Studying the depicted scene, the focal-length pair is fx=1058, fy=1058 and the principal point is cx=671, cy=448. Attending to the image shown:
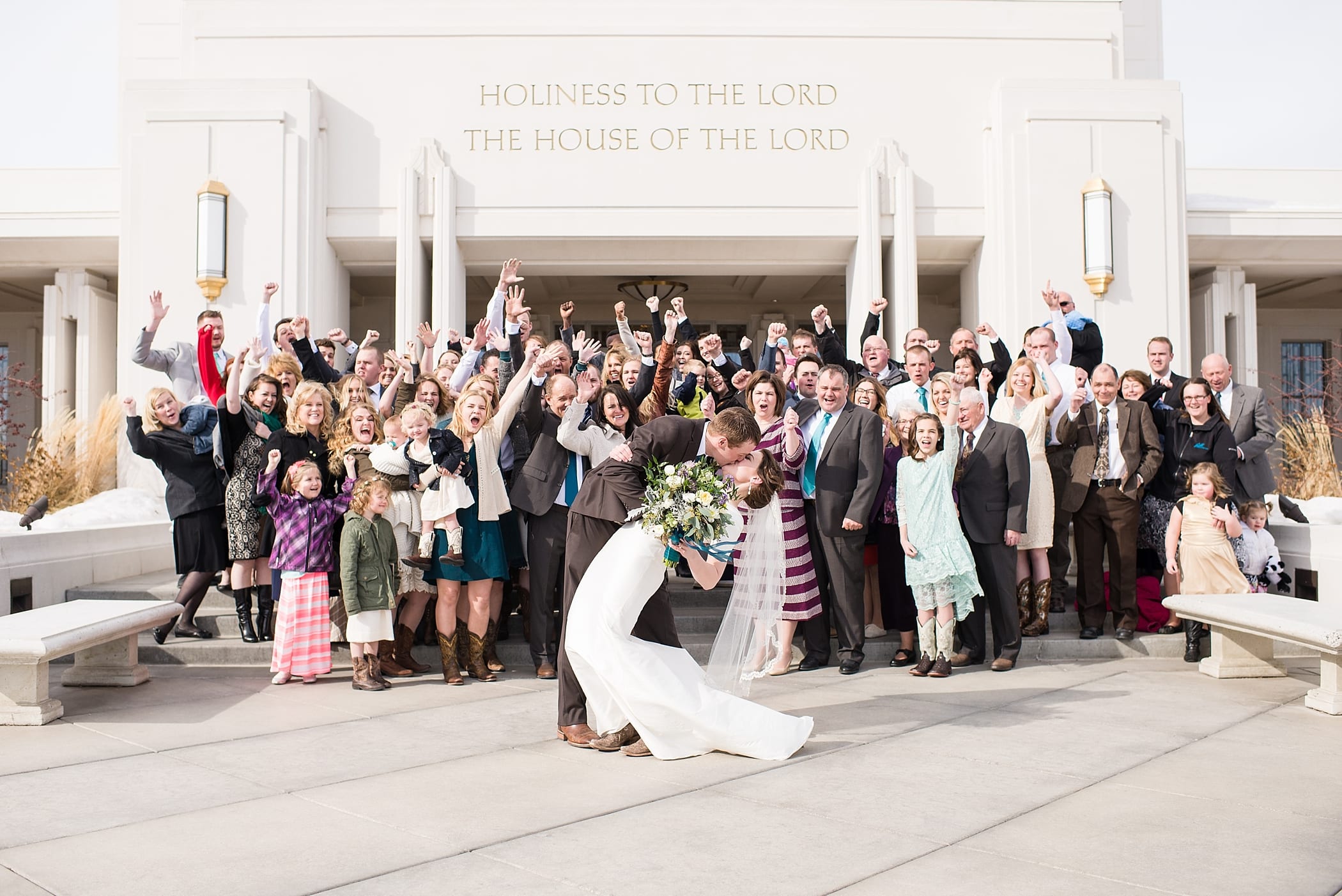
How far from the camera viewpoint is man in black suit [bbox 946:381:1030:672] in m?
6.98

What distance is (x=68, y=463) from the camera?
11516 mm

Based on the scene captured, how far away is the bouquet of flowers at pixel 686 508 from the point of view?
15.8 feet

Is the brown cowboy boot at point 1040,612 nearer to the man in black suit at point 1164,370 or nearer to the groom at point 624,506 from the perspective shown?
the man in black suit at point 1164,370

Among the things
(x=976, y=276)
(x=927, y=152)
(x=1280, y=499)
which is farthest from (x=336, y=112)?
(x=1280, y=499)

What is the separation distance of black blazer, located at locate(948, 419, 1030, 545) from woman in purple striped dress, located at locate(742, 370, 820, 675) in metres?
1.09

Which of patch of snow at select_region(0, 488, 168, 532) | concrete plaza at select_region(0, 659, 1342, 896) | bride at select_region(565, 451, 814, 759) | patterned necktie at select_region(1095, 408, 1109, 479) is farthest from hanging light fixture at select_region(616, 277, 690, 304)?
bride at select_region(565, 451, 814, 759)

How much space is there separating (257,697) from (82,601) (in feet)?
5.00

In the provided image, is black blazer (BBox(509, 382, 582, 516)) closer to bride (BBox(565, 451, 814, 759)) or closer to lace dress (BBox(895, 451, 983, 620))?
bride (BBox(565, 451, 814, 759))

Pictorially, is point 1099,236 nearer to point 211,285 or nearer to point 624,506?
point 624,506

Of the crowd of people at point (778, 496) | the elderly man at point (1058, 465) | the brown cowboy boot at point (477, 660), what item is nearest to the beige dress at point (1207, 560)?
the crowd of people at point (778, 496)

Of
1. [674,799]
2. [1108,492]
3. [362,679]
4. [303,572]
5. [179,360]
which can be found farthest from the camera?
[179,360]

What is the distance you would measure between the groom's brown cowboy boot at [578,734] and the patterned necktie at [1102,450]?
439cm

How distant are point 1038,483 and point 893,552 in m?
1.14

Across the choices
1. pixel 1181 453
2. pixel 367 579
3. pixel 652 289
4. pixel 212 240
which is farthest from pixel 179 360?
pixel 652 289
